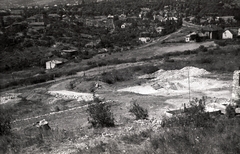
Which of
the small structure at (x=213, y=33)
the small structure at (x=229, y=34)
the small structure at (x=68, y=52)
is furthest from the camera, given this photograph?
the small structure at (x=213, y=33)

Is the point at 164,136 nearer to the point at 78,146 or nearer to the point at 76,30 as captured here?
the point at 78,146

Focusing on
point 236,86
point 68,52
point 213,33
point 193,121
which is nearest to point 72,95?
point 236,86

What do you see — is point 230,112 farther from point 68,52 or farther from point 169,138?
point 68,52

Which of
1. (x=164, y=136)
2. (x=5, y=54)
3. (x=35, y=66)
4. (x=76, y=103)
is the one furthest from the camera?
(x=5, y=54)

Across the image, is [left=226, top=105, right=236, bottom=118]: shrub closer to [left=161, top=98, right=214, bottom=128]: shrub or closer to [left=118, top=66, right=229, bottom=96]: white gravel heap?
[left=161, top=98, right=214, bottom=128]: shrub

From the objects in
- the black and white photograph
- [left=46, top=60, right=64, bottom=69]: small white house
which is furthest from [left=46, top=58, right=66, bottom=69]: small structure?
the black and white photograph

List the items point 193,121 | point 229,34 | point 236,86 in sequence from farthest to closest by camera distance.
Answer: point 229,34
point 236,86
point 193,121

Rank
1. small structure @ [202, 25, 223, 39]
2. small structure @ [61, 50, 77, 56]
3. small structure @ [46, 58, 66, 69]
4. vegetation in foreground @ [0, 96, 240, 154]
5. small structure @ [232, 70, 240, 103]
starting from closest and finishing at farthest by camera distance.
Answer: vegetation in foreground @ [0, 96, 240, 154] < small structure @ [232, 70, 240, 103] < small structure @ [46, 58, 66, 69] < small structure @ [61, 50, 77, 56] < small structure @ [202, 25, 223, 39]

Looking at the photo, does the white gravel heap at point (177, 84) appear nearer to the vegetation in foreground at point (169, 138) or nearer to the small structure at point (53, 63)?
the vegetation in foreground at point (169, 138)

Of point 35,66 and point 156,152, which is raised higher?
point 156,152

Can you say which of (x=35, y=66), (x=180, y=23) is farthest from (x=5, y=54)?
(x=180, y=23)

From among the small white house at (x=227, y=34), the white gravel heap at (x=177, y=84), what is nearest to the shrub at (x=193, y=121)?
the white gravel heap at (x=177, y=84)
